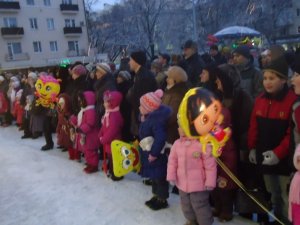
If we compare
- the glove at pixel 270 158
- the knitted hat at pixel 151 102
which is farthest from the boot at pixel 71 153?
the glove at pixel 270 158

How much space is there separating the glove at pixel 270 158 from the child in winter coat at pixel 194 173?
0.51 m

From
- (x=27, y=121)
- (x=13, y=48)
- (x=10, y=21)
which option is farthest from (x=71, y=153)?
(x=10, y=21)

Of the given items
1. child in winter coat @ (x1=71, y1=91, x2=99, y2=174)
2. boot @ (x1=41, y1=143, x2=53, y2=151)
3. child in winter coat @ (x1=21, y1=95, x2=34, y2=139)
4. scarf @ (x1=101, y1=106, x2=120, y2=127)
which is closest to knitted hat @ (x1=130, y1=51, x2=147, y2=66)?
scarf @ (x1=101, y1=106, x2=120, y2=127)

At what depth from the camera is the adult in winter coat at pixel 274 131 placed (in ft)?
11.4

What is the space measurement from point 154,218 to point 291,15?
5680 centimetres

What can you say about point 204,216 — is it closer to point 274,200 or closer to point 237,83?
point 274,200

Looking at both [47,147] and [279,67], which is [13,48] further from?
[279,67]

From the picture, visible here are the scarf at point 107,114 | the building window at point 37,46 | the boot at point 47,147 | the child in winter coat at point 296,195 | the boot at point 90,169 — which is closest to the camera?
the child in winter coat at point 296,195

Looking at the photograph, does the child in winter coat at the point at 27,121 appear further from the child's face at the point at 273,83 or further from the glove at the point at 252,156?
the child's face at the point at 273,83

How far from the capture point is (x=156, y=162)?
4445mm

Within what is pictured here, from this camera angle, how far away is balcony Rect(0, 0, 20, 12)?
128 feet

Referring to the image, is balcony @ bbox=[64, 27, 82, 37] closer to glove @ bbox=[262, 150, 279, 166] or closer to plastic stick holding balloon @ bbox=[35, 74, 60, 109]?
plastic stick holding balloon @ bbox=[35, 74, 60, 109]

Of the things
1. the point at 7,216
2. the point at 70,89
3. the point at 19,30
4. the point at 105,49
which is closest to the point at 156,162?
the point at 7,216

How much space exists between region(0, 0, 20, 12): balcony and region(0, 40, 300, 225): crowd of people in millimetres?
37186
